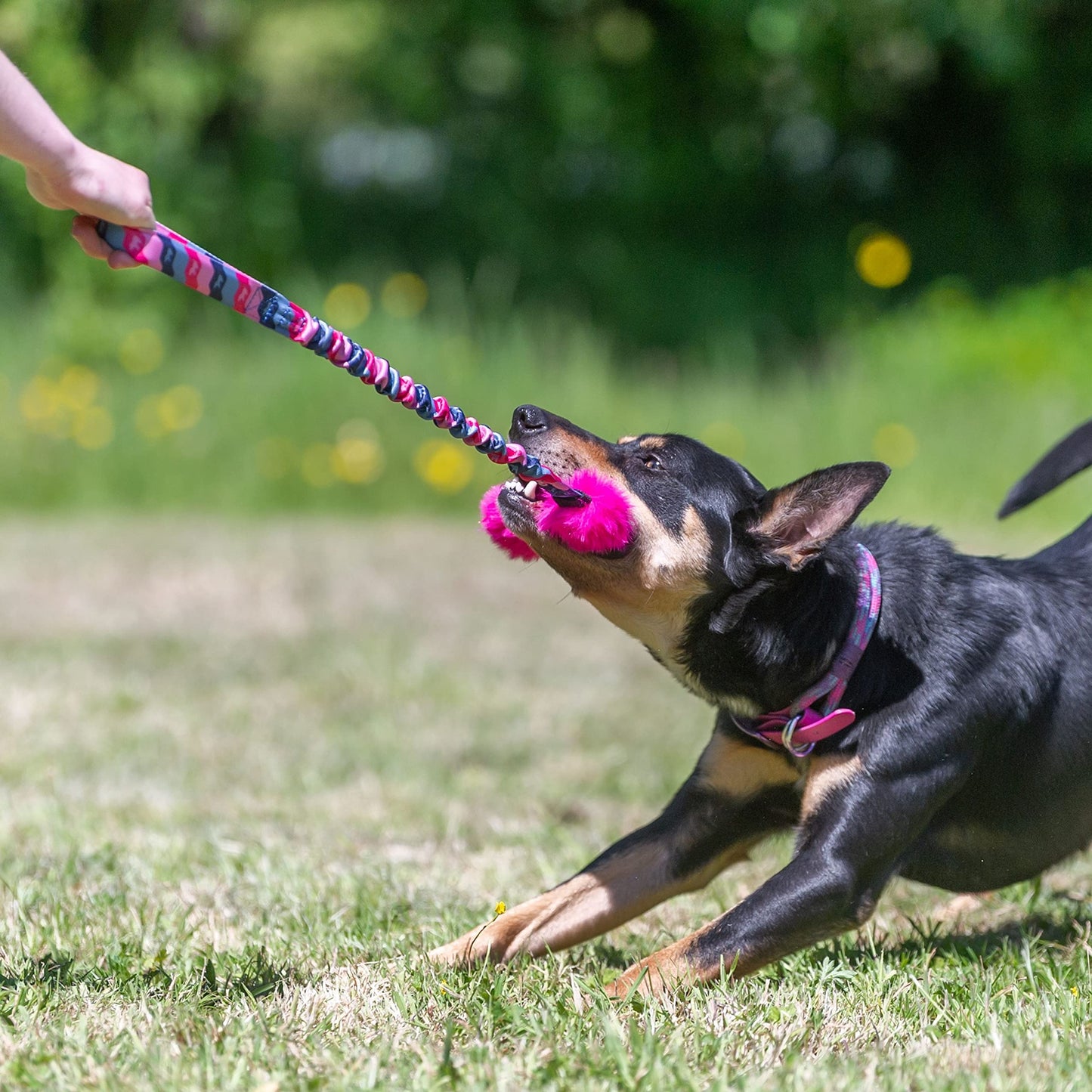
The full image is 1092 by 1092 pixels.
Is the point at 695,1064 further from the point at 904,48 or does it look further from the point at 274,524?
the point at 904,48

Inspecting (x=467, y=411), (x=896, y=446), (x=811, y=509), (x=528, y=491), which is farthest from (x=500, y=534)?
(x=896, y=446)

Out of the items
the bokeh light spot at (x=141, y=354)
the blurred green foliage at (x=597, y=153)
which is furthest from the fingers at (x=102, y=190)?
the blurred green foliage at (x=597, y=153)

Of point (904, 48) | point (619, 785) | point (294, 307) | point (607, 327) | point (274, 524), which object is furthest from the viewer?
point (607, 327)

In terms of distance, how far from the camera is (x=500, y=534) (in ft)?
10.6

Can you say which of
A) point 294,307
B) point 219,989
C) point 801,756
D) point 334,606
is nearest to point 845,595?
point 801,756

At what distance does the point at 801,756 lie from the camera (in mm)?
3094

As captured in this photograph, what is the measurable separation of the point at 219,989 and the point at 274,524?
705cm

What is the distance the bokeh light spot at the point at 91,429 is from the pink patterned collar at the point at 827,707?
8.30 m

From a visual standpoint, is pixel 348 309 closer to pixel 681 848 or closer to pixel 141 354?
pixel 141 354

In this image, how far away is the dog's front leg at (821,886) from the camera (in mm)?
2871

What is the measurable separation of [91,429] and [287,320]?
8.38 meters

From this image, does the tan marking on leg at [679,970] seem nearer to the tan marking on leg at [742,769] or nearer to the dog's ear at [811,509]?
the tan marking on leg at [742,769]

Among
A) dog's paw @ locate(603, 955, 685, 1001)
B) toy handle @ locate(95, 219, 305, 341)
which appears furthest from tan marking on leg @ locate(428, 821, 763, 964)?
toy handle @ locate(95, 219, 305, 341)

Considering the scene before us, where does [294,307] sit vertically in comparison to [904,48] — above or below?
below
